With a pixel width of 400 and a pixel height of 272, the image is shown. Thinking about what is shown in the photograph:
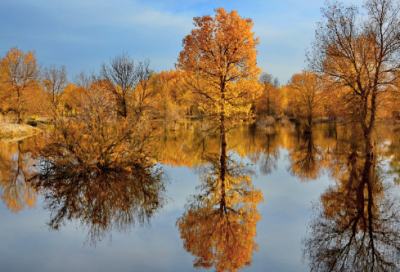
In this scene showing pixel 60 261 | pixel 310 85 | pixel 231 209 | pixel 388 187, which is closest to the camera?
pixel 60 261

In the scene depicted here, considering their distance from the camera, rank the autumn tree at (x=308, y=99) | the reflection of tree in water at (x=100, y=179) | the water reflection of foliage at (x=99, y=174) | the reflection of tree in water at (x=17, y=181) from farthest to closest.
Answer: the autumn tree at (x=308, y=99), the reflection of tree in water at (x=17, y=181), the water reflection of foliage at (x=99, y=174), the reflection of tree in water at (x=100, y=179)

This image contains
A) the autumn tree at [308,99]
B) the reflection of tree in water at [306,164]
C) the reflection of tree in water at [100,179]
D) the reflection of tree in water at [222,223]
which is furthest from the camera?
the autumn tree at [308,99]

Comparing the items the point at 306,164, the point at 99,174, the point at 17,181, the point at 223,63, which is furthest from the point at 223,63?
the point at 17,181

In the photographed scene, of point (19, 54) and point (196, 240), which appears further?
point (19, 54)

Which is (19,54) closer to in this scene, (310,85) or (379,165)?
(310,85)

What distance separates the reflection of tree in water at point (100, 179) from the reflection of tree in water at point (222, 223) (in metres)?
1.28

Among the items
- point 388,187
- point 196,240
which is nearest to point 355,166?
point 388,187

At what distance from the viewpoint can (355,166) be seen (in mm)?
13695

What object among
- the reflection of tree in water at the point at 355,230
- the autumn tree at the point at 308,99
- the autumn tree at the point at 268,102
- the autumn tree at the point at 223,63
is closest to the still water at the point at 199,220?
the reflection of tree in water at the point at 355,230

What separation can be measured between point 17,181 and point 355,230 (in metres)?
11.5

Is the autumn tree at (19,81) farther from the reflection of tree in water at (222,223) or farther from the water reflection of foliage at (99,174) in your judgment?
the reflection of tree in water at (222,223)

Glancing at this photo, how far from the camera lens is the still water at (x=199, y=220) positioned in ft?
17.5

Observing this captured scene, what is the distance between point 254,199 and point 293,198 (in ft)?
4.31

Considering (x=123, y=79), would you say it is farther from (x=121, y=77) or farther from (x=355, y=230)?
(x=355, y=230)
